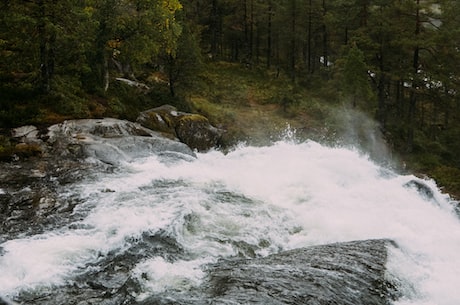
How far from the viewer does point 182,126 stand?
22.7m

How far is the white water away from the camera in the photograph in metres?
8.61

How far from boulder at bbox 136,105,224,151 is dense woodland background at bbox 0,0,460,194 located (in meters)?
1.13

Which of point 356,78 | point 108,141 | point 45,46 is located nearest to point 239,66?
point 356,78

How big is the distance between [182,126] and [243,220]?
11.5 m

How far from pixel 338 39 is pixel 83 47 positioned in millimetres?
25413

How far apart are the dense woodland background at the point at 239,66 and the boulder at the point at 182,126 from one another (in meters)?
1.13

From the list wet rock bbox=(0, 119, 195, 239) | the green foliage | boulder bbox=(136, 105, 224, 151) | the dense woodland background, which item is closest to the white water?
wet rock bbox=(0, 119, 195, 239)

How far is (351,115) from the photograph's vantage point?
27844mm

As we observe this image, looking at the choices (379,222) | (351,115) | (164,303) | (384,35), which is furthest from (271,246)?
(384,35)

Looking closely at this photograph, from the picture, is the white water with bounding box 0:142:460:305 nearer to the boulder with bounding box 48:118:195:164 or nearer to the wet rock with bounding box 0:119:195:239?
the wet rock with bounding box 0:119:195:239

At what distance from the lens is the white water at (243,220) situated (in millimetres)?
8609

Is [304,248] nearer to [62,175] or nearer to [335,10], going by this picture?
[62,175]

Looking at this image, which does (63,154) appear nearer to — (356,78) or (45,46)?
(45,46)

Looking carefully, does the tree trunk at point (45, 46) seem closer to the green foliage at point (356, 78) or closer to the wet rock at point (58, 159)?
the wet rock at point (58, 159)
